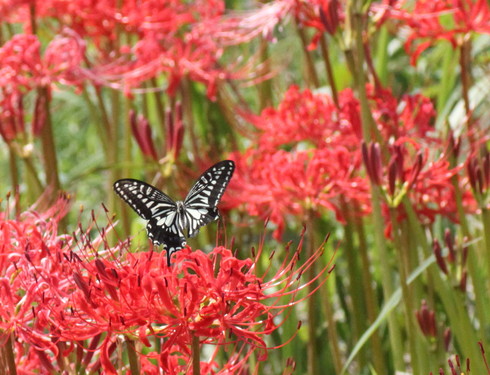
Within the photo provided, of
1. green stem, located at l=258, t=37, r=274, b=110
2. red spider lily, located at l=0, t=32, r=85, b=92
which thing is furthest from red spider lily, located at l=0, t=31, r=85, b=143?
green stem, located at l=258, t=37, r=274, b=110

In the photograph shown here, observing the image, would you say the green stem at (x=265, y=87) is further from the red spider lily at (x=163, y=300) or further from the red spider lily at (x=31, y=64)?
the red spider lily at (x=163, y=300)

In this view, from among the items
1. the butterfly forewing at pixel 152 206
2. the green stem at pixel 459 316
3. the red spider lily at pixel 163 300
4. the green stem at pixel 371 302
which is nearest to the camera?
the red spider lily at pixel 163 300

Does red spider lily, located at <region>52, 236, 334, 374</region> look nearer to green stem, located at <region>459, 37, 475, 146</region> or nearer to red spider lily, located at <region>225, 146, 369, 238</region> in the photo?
red spider lily, located at <region>225, 146, 369, 238</region>

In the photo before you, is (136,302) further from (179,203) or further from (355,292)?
(355,292)

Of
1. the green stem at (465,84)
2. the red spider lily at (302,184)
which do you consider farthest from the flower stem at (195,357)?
the green stem at (465,84)

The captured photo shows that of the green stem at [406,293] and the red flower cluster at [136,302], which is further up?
the red flower cluster at [136,302]

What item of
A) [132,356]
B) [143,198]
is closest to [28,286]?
[132,356]
